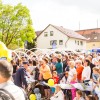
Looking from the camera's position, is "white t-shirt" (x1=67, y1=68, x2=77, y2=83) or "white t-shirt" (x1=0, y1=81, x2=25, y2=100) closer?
"white t-shirt" (x1=0, y1=81, x2=25, y2=100)

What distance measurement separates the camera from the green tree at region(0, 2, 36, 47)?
54312 millimetres

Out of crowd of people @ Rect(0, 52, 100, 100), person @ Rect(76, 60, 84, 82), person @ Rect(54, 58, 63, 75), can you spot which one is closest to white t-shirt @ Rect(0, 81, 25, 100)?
crowd of people @ Rect(0, 52, 100, 100)

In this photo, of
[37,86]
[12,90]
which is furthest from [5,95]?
[37,86]

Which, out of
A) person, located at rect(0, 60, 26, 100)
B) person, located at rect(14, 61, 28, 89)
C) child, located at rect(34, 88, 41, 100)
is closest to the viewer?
person, located at rect(0, 60, 26, 100)

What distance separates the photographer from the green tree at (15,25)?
5431 cm

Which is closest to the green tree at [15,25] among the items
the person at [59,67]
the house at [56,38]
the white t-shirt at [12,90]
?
the house at [56,38]

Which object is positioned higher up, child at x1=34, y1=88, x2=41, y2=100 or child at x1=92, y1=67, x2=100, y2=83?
child at x1=92, y1=67, x2=100, y2=83

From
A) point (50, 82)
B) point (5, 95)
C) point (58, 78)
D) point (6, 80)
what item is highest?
point (6, 80)

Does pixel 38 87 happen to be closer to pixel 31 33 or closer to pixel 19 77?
pixel 19 77

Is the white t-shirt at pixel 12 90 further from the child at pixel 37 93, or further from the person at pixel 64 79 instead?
the child at pixel 37 93

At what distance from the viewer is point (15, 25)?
182 feet

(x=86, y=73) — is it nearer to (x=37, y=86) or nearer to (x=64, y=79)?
(x=64, y=79)

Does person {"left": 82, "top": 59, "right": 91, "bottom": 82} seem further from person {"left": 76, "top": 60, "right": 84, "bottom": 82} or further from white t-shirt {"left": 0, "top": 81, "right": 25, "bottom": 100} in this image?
white t-shirt {"left": 0, "top": 81, "right": 25, "bottom": 100}

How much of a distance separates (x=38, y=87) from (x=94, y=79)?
2949mm
